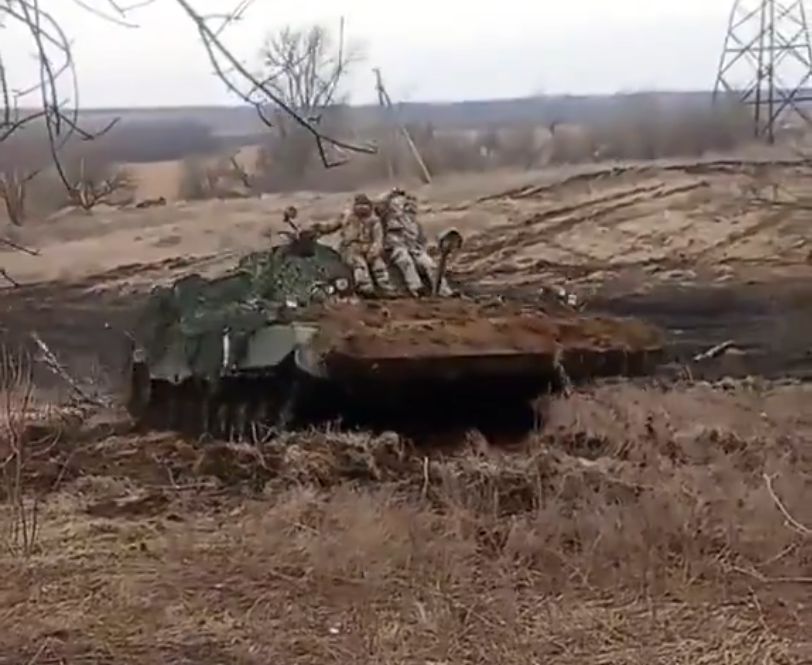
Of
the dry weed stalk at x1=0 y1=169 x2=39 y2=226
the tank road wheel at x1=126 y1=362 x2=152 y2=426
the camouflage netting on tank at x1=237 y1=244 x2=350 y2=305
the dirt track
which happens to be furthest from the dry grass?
the dry weed stalk at x1=0 y1=169 x2=39 y2=226

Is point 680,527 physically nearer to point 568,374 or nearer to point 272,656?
point 568,374

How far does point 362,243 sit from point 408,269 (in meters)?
0.27

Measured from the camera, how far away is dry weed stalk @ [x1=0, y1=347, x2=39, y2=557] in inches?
229

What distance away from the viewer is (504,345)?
6.62 meters

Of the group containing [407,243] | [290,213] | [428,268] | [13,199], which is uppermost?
[13,199]

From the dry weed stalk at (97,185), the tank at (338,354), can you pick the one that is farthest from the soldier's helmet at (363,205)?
the dry weed stalk at (97,185)

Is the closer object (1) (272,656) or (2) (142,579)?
(1) (272,656)

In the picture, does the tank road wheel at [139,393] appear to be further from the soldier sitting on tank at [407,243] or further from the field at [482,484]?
the soldier sitting on tank at [407,243]

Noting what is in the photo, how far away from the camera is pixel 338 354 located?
6418 millimetres

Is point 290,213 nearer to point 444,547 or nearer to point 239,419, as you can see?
point 239,419

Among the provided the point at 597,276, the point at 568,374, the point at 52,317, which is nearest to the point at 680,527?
the point at 568,374

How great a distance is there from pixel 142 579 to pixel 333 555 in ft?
2.30

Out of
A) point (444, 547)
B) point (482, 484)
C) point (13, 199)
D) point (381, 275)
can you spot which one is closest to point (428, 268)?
point (381, 275)

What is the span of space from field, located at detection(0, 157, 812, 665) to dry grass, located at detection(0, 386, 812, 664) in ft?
0.04
